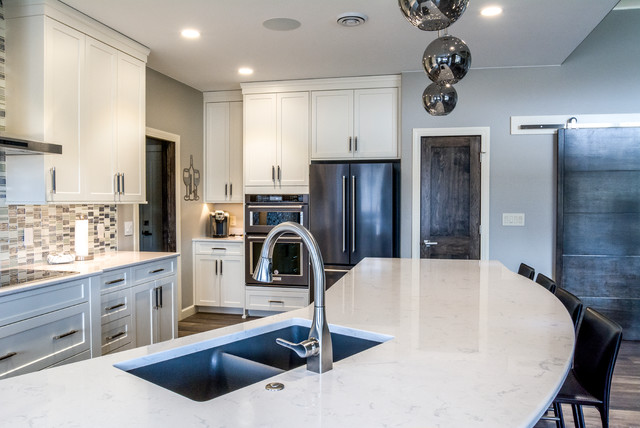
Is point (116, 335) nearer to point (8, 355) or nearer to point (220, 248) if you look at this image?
point (8, 355)

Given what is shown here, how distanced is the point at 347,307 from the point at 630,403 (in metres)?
2.30

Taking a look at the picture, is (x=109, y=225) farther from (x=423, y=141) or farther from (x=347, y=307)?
(x=423, y=141)

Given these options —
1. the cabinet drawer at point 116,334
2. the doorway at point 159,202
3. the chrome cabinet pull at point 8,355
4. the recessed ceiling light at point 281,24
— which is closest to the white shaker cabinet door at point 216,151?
the doorway at point 159,202

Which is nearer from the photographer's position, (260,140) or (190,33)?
(190,33)

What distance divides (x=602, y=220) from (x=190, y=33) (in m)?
4.03

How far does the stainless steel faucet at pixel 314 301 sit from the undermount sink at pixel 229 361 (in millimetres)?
194

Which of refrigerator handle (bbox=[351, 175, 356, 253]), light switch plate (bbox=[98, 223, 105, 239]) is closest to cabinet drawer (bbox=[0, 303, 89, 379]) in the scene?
light switch plate (bbox=[98, 223, 105, 239])

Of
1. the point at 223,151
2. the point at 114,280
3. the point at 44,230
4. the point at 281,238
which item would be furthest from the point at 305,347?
the point at 223,151

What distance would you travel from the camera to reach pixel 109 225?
12.7 feet

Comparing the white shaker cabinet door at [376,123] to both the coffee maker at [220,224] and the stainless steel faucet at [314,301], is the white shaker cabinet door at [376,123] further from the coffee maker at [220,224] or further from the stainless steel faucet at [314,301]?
the stainless steel faucet at [314,301]

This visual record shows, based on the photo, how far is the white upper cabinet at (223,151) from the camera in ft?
17.7

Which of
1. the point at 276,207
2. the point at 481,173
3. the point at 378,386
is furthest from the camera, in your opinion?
the point at 276,207

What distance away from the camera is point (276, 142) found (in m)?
5.06

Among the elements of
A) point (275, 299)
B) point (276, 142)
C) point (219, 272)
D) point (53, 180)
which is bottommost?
point (275, 299)
